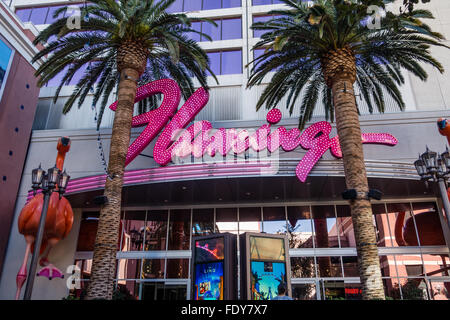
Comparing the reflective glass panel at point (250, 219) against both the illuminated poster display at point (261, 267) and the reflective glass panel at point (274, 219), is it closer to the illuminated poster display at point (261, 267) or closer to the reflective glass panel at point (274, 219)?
the reflective glass panel at point (274, 219)

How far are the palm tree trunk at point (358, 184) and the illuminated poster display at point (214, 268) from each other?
11.2 feet

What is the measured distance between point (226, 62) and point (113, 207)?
15.3 metres

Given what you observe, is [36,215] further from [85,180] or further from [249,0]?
[249,0]

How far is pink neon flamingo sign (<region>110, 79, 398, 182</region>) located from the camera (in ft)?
48.6

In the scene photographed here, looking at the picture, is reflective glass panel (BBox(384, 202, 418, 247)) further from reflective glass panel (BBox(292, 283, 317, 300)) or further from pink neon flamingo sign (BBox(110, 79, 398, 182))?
reflective glass panel (BBox(292, 283, 317, 300))

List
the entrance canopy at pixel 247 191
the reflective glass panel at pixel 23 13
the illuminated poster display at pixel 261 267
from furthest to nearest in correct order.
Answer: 1. the reflective glass panel at pixel 23 13
2. the entrance canopy at pixel 247 191
3. the illuminated poster display at pixel 261 267

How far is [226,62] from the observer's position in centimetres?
2264

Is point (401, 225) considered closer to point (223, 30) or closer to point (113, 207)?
point (113, 207)

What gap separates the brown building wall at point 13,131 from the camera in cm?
1702

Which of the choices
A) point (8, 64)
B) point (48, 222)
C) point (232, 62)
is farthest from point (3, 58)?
point (232, 62)

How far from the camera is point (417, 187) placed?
14.7m

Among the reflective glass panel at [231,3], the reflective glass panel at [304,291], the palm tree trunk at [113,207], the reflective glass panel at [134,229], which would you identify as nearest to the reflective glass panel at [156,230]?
the reflective glass panel at [134,229]

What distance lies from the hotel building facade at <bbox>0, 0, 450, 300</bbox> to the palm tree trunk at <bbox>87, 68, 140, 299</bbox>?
3.52 meters
